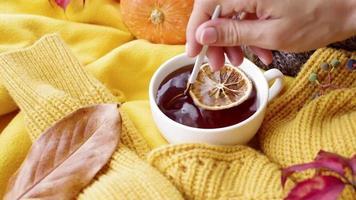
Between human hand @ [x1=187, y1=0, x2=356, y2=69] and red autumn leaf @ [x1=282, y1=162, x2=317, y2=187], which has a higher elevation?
human hand @ [x1=187, y1=0, x2=356, y2=69]

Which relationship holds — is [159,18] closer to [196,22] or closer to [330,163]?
[196,22]

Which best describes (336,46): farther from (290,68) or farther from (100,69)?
(100,69)

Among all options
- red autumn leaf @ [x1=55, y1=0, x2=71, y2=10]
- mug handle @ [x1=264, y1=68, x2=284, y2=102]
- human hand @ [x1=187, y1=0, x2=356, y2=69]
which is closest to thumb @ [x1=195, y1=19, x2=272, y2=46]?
human hand @ [x1=187, y1=0, x2=356, y2=69]

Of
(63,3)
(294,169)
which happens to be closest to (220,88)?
(294,169)

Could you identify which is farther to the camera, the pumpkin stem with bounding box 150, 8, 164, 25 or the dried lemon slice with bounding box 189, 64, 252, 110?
the pumpkin stem with bounding box 150, 8, 164, 25

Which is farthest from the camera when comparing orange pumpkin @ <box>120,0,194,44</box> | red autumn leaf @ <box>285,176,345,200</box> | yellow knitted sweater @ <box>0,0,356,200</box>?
orange pumpkin @ <box>120,0,194,44</box>

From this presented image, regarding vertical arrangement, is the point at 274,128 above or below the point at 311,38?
below

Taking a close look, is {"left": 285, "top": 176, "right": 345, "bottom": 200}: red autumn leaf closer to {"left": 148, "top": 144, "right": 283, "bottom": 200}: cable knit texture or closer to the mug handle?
{"left": 148, "top": 144, "right": 283, "bottom": 200}: cable knit texture

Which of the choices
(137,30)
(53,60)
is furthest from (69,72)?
(137,30)
